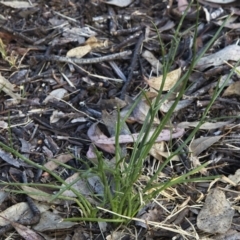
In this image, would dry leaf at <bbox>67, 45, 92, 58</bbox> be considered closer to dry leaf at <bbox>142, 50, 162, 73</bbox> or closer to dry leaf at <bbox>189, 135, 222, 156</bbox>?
dry leaf at <bbox>142, 50, 162, 73</bbox>

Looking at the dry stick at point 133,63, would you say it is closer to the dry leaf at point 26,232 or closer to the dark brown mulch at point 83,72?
the dark brown mulch at point 83,72

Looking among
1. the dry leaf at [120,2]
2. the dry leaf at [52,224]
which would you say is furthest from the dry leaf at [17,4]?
the dry leaf at [52,224]

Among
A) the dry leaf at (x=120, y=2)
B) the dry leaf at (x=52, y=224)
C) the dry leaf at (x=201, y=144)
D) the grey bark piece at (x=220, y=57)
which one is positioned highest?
the dry leaf at (x=120, y=2)

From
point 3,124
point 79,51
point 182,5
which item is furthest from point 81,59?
point 182,5

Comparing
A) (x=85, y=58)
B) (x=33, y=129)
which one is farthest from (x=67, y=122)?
(x=85, y=58)

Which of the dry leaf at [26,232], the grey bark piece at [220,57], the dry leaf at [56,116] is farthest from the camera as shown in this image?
the grey bark piece at [220,57]

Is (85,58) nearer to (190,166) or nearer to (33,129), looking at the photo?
(33,129)

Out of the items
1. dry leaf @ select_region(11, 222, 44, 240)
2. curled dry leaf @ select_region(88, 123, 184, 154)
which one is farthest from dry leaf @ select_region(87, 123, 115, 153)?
dry leaf @ select_region(11, 222, 44, 240)
